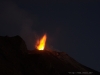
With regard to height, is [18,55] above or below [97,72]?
below

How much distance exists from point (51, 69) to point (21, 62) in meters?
10.0

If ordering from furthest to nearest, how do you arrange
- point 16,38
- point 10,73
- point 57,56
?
point 57,56, point 16,38, point 10,73

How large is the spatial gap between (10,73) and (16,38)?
23938 mm

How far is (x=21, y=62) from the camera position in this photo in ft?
243

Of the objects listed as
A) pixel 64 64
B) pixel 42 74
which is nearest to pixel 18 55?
pixel 42 74

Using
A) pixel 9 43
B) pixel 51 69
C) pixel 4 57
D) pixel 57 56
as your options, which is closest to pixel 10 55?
pixel 4 57

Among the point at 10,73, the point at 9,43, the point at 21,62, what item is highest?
the point at 9,43

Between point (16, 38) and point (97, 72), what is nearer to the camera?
point (16, 38)

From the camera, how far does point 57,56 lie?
157 meters

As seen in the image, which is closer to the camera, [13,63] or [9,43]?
[13,63]

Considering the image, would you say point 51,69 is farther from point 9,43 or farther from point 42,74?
point 9,43

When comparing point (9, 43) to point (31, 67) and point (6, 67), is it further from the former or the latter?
point (6, 67)

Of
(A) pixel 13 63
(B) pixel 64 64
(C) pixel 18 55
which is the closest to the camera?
(A) pixel 13 63

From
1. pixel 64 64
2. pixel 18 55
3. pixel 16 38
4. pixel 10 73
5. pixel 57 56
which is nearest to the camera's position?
pixel 10 73
